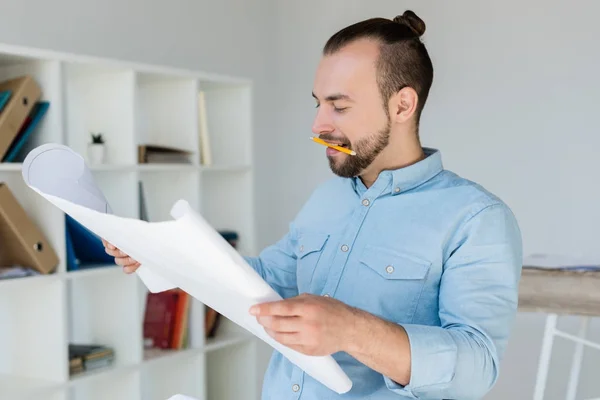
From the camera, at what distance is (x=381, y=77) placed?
132 cm

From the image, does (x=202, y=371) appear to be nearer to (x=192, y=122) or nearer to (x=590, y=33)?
(x=192, y=122)

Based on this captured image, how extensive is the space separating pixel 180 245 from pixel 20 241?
1.47 meters

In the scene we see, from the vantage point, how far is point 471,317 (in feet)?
3.67

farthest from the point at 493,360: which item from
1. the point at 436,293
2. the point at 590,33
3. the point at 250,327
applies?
the point at 590,33

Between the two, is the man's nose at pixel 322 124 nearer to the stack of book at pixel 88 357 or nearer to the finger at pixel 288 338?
the finger at pixel 288 338

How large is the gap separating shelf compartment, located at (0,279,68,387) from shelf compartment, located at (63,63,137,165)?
0.51 m

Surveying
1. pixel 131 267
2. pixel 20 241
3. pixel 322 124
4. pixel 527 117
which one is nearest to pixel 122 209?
pixel 20 241

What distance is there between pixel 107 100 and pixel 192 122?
0.36 metres

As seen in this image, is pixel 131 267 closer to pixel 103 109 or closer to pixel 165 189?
pixel 103 109

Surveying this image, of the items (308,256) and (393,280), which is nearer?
(393,280)

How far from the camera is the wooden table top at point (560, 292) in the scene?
2166mm

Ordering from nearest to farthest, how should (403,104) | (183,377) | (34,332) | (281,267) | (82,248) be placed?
(403,104) < (281,267) < (34,332) < (82,248) < (183,377)

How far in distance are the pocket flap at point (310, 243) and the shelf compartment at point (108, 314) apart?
3.98 ft

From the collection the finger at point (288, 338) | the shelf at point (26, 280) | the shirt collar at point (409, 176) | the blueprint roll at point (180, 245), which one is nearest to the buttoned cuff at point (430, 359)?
the blueprint roll at point (180, 245)
